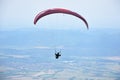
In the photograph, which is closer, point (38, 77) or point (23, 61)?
point (38, 77)

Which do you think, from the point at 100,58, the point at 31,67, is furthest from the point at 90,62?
the point at 31,67

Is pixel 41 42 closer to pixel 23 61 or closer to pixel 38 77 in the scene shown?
pixel 23 61

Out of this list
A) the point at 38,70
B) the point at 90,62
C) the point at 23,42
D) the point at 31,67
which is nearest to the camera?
the point at 38,70

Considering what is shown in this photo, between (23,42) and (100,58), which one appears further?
(23,42)

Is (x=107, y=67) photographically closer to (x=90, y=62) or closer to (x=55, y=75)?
(x=90, y=62)

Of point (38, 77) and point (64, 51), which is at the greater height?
point (64, 51)

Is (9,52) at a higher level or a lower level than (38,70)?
higher

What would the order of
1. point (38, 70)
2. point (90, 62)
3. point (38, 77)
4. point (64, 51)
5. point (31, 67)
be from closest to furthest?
point (38, 77) → point (38, 70) → point (31, 67) → point (90, 62) → point (64, 51)

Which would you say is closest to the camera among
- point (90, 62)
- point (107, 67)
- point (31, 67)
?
point (31, 67)

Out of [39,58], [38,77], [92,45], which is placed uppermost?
[92,45]

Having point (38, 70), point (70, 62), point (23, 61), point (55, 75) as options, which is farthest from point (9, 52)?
point (55, 75)
